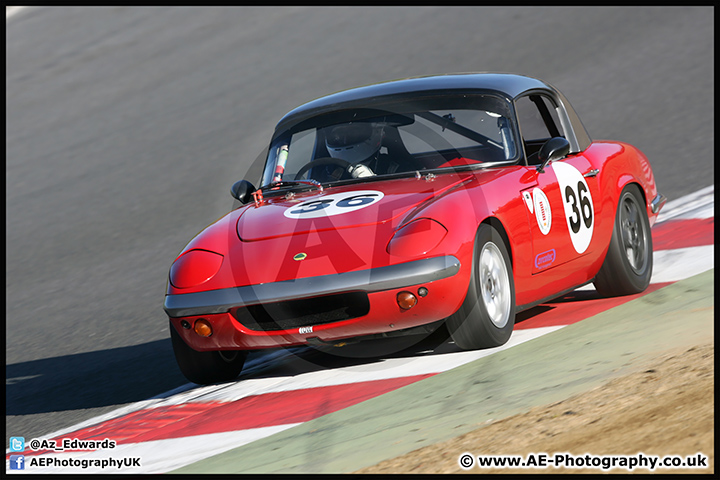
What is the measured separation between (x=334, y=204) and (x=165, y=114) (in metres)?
10.4

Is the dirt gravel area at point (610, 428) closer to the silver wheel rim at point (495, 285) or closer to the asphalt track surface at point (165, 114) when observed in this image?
the silver wheel rim at point (495, 285)

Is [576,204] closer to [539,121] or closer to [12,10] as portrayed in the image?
[539,121]

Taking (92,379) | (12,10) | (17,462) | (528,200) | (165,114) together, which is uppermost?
(12,10)

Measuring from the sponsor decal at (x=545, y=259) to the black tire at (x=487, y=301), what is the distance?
0.28m

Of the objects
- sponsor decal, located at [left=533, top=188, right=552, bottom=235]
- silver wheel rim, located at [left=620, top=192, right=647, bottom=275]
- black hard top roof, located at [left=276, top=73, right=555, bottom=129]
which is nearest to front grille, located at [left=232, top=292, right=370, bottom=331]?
sponsor decal, located at [left=533, top=188, right=552, bottom=235]

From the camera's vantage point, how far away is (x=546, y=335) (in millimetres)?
5055

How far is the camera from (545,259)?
5.24m

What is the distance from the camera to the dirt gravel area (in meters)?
3.10

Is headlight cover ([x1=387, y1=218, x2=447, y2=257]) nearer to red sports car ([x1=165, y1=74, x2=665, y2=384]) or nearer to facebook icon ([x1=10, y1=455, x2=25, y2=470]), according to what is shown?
red sports car ([x1=165, y1=74, x2=665, y2=384])

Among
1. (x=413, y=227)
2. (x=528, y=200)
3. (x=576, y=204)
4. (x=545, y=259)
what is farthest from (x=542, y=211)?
(x=413, y=227)

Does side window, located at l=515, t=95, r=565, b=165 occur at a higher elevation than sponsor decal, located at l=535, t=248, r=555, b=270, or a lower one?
higher

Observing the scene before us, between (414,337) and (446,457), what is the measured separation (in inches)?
78.2
